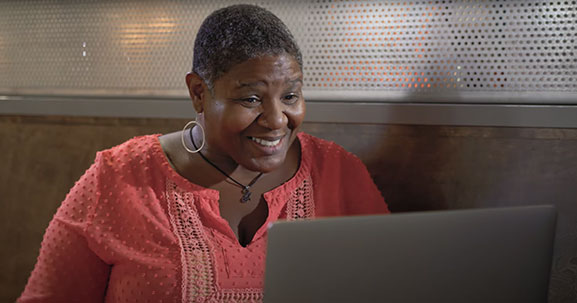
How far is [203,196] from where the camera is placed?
1.43m

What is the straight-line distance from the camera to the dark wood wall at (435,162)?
5.41ft

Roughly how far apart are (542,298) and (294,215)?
757 millimetres

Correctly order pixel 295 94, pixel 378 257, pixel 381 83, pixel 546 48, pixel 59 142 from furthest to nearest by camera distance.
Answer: pixel 59 142 → pixel 381 83 → pixel 546 48 → pixel 295 94 → pixel 378 257

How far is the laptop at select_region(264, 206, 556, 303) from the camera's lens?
2.41 feet

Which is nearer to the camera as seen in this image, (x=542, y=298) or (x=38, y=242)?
(x=542, y=298)

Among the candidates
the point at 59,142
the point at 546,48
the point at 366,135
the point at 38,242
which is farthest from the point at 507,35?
the point at 38,242

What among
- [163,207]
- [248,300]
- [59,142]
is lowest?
[248,300]

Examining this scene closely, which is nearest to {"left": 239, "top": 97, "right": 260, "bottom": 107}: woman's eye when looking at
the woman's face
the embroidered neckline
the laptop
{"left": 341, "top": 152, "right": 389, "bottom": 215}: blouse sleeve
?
the woman's face

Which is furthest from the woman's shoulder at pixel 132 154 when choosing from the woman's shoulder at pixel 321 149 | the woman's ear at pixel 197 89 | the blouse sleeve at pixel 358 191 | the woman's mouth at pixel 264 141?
the blouse sleeve at pixel 358 191

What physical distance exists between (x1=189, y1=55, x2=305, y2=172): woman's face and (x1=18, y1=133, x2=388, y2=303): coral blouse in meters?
0.17

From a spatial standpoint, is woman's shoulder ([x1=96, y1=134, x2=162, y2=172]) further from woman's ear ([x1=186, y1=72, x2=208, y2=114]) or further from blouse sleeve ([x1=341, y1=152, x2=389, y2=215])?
blouse sleeve ([x1=341, y1=152, x2=389, y2=215])

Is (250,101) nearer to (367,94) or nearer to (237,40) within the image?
(237,40)

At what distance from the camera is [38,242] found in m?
2.06

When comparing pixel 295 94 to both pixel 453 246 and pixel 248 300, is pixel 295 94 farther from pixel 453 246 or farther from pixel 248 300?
pixel 453 246
